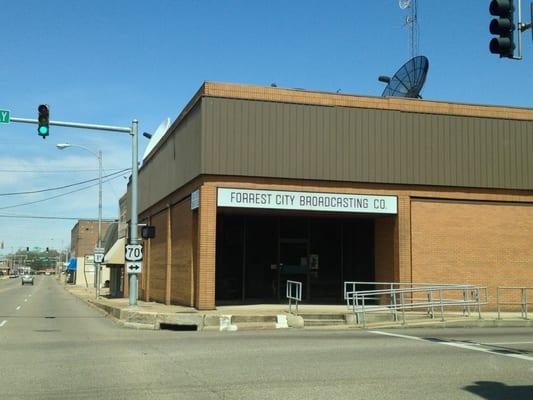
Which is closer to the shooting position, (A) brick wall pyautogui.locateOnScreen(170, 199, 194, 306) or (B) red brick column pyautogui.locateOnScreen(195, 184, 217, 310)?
(B) red brick column pyautogui.locateOnScreen(195, 184, 217, 310)

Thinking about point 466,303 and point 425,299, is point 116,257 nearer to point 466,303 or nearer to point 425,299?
point 425,299

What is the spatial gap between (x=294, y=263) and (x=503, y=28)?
16081 millimetres

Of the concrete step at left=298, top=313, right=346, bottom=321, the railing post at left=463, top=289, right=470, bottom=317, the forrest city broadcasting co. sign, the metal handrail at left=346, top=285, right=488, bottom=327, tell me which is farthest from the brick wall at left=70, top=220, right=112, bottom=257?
the railing post at left=463, top=289, right=470, bottom=317

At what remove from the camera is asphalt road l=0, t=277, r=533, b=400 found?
339 inches

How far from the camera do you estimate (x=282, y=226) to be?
85.9 feet

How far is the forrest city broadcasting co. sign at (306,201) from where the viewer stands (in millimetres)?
21328

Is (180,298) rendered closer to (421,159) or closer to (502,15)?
(421,159)

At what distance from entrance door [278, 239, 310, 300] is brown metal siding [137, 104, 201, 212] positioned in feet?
16.8

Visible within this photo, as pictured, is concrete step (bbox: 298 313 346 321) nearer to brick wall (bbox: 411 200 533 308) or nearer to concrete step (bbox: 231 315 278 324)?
concrete step (bbox: 231 315 278 324)

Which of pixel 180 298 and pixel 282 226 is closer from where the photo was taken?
pixel 180 298

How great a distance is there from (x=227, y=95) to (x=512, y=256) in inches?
467

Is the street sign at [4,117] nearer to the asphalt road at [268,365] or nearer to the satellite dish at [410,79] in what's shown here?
the asphalt road at [268,365]

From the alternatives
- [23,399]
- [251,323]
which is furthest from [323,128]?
[23,399]

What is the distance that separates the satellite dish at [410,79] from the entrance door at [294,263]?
7.40 m
